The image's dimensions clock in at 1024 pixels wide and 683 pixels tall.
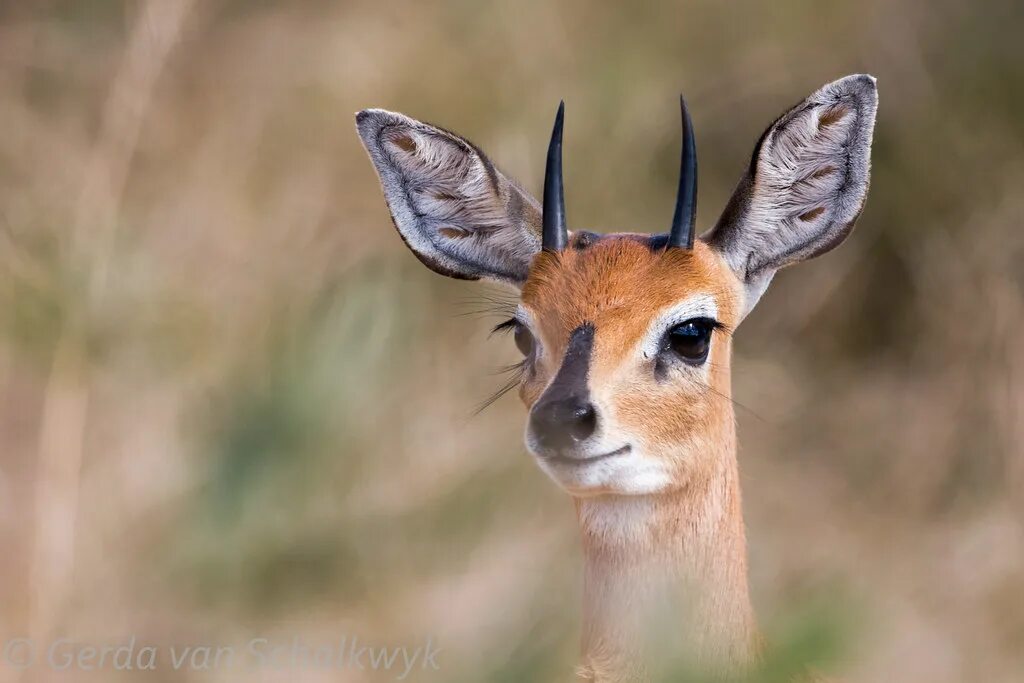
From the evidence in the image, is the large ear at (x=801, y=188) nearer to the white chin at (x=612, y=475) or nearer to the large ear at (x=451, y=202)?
the large ear at (x=451, y=202)

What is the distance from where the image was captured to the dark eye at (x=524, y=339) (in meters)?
3.20

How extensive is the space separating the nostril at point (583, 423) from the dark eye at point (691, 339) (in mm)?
375

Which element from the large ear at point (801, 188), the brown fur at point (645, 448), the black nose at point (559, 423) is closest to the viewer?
the black nose at point (559, 423)

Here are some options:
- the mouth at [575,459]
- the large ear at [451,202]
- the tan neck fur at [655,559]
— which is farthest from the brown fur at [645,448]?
the large ear at [451,202]

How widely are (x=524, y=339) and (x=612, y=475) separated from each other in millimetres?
502

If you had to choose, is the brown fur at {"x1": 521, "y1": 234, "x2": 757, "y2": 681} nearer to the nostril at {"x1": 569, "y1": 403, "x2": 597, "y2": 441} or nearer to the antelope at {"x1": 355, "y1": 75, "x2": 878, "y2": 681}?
the antelope at {"x1": 355, "y1": 75, "x2": 878, "y2": 681}

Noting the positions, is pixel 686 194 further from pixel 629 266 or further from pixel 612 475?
pixel 612 475

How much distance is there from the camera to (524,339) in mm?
3232

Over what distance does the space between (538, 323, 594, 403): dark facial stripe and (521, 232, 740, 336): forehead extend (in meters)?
0.05

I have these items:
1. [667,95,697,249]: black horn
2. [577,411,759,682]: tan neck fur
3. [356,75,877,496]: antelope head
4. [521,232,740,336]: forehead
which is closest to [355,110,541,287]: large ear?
[356,75,877,496]: antelope head

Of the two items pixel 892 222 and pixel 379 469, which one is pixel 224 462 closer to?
pixel 379 469

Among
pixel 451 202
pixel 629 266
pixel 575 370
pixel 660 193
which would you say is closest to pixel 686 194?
pixel 629 266

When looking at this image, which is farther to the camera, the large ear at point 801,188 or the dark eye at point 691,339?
the large ear at point 801,188

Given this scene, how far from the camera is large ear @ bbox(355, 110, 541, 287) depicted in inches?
133
